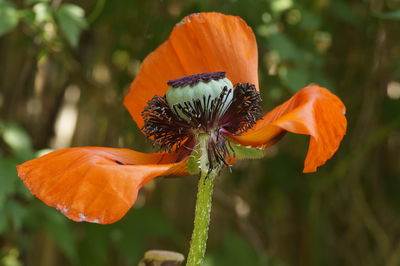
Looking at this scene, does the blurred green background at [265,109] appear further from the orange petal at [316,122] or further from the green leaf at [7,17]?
the orange petal at [316,122]

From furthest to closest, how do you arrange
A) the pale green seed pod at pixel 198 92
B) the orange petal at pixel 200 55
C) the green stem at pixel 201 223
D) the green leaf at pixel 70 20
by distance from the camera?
the green leaf at pixel 70 20 < the orange petal at pixel 200 55 < the pale green seed pod at pixel 198 92 < the green stem at pixel 201 223

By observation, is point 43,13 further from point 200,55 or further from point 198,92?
point 198,92

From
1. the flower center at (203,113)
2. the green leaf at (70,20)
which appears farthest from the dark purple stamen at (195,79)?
the green leaf at (70,20)

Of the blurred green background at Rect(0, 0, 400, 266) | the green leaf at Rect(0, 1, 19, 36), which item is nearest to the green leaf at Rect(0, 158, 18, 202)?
the blurred green background at Rect(0, 0, 400, 266)

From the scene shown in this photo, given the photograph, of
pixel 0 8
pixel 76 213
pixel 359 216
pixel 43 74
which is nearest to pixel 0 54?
pixel 43 74

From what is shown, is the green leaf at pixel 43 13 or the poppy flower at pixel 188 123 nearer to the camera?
the poppy flower at pixel 188 123

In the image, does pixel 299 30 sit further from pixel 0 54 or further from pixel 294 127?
pixel 294 127

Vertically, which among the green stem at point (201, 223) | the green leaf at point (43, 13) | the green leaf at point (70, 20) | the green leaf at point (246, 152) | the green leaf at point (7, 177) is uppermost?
the green leaf at point (43, 13)
